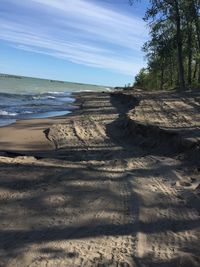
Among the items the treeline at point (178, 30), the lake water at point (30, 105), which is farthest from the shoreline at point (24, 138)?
the treeline at point (178, 30)

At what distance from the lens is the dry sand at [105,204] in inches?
198

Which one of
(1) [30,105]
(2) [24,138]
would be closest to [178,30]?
(1) [30,105]

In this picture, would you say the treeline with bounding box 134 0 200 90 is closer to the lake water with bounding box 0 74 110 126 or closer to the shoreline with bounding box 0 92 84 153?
the lake water with bounding box 0 74 110 126

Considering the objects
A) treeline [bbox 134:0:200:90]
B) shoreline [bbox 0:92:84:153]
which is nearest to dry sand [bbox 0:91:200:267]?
shoreline [bbox 0:92:84:153]

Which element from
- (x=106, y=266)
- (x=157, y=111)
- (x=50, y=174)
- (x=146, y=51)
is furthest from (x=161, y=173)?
(x=146, y=51)

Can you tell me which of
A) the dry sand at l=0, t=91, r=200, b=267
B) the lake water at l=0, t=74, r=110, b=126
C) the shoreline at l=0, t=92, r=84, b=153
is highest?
the dry sand at l=0, t=91, r=200, b=267

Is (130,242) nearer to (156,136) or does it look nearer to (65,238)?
(65,238)

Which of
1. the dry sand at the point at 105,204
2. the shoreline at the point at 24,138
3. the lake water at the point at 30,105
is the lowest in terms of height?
the lake water at the point at 30,105

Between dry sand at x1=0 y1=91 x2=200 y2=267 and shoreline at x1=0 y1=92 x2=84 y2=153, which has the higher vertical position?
dry sand at x1=0 y1=91 x2=200 y2=267

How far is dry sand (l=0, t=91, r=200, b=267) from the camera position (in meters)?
5.03

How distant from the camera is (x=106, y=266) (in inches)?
185

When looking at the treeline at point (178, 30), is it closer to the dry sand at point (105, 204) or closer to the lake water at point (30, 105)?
the lake water at point (30, 105)

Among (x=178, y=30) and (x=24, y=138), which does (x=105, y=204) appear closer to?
(x=24, y=138)

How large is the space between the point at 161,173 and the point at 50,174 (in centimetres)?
196
